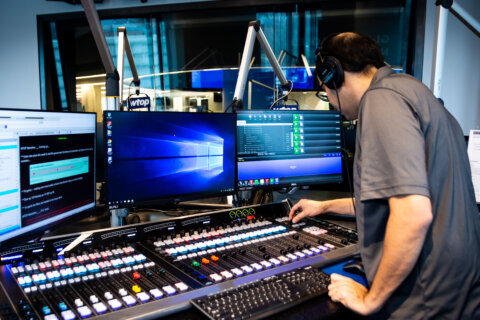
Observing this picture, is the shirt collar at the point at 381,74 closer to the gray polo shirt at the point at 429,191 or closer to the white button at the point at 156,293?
the gray polo shirt at the point at 429,191

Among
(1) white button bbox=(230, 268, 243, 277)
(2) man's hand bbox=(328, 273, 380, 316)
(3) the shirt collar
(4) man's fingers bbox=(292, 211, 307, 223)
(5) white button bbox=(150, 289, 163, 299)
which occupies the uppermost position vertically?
(3) the shirt collar

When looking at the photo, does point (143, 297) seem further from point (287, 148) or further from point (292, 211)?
point (287, 148)

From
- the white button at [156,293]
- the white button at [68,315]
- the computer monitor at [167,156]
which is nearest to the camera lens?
the white button at [68,315]

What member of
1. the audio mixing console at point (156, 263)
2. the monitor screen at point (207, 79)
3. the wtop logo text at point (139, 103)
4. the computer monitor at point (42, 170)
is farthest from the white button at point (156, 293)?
the monitor screen at point (207, 79)

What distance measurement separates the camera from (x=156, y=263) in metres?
1.01

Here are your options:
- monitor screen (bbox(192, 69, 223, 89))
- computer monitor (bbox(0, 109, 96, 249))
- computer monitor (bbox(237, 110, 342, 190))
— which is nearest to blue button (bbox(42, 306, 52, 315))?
computer monitor (bbox(0, 109, 96, 249))

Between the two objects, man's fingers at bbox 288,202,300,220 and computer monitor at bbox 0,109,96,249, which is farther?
man's fingers at bbox 288,202,300,220

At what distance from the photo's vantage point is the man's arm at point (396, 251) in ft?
2.52

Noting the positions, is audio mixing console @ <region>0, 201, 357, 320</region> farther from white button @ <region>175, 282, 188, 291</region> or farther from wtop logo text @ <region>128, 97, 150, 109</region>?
wtop logo text @ <region>128, 97, 150, 109</region>

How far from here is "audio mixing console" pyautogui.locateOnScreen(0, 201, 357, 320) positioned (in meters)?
0.78

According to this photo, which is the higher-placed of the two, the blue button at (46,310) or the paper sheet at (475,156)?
the paper sheet at (475,156)

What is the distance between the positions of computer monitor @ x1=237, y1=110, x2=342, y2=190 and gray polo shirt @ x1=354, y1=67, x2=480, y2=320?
66cm

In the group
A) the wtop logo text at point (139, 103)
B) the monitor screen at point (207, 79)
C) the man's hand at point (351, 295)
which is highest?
the monitor screen at point (207, 79)

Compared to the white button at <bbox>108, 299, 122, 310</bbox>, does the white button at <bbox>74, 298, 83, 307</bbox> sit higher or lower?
higher
